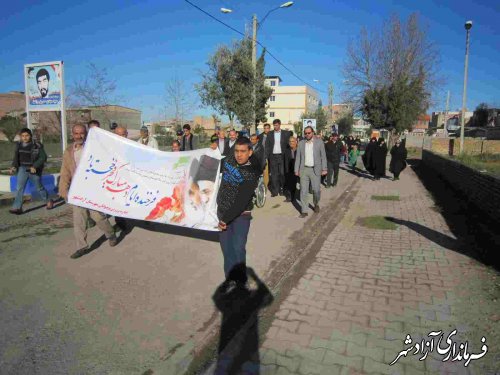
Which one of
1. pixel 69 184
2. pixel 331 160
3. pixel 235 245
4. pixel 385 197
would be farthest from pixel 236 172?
pixel 331 160

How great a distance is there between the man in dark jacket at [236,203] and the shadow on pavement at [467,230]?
12.0ft

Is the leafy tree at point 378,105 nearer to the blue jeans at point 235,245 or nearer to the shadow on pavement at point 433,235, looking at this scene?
the shadow on pavement at point 433,235

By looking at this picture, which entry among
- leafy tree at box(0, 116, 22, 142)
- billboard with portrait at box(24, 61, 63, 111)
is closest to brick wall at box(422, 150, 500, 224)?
billboard with portrait at box(24, 61, 63, 111)

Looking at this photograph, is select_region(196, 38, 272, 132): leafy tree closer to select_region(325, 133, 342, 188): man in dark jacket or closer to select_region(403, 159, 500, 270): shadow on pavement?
select_region(325, 133, 342, 188): man in dark jacket

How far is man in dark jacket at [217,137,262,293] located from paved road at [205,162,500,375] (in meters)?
0.66

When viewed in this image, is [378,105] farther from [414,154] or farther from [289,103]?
[289,103]

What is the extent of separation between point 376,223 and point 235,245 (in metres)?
4.77

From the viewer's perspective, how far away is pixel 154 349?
321cm

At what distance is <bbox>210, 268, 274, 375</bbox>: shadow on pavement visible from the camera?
304cm

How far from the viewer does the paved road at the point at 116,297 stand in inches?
123

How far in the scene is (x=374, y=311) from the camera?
392cm

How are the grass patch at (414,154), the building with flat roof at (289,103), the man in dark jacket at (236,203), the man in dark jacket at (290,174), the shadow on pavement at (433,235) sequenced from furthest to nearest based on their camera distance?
the building with flat roof at (289,103), the grass patch at (414,154), the man in dark jacket at (290,174), the shadow on pavement at (433,235), the man in dark jacket at (236,203)

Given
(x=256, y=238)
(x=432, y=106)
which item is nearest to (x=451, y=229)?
(x=256, y=238)

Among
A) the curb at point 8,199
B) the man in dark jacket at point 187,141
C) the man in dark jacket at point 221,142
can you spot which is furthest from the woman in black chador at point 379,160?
the curb at point 8,199
